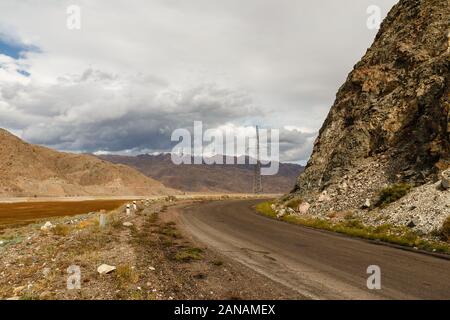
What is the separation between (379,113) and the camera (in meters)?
33.2

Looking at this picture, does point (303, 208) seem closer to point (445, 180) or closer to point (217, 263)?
point (445, 180)

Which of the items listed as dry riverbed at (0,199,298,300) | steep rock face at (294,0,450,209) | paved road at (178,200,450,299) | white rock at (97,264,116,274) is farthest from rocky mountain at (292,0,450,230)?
white rock at (97,264,116,274)

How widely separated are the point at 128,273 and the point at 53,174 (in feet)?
502

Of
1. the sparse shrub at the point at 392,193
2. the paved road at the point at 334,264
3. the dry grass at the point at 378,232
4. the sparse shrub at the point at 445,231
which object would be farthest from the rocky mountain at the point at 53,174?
the sparse shrub at the point at 445,231

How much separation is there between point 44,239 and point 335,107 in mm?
32540

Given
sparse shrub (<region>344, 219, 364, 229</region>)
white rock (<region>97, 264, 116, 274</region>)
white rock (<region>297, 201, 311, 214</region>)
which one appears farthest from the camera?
white rock (<region>297, 201, 311, 214</region>)

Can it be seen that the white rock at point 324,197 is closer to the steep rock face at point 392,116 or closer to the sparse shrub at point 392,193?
the steep rock face at point 392,116

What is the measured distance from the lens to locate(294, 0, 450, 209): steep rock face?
1030 inches

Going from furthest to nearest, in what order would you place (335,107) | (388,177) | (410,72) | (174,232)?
(335,107) → (410,72) → (388,177) → (174,232)

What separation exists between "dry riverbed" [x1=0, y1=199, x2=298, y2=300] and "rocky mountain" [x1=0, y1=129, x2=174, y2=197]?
116m

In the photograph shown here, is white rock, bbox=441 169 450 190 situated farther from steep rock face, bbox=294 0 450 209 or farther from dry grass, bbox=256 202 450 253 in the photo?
dry grass, bbox=256 202 450 253

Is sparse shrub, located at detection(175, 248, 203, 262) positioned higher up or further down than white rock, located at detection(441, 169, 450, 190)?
further down
